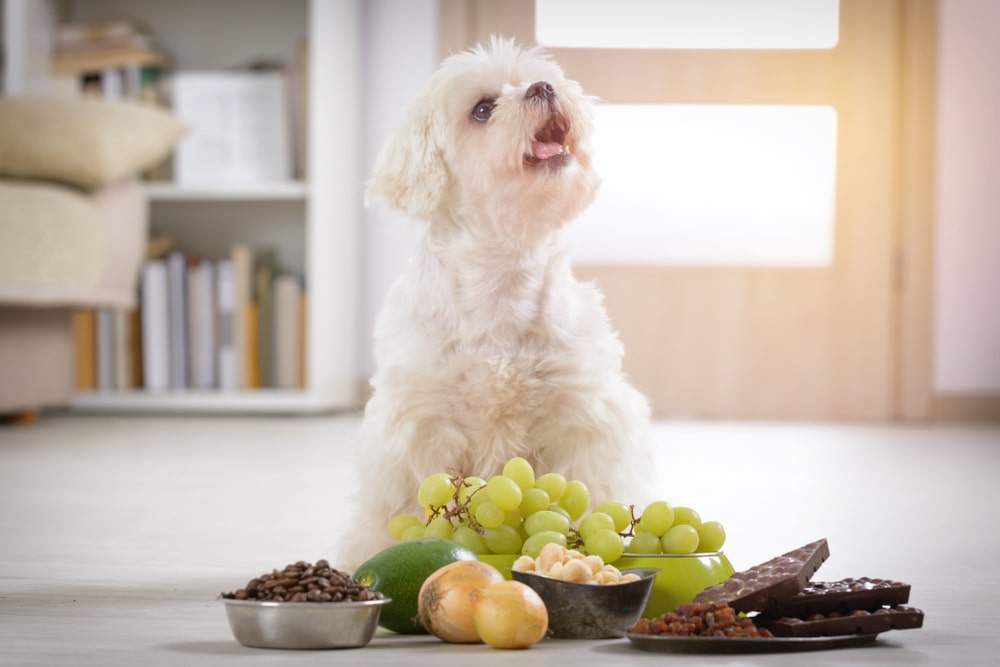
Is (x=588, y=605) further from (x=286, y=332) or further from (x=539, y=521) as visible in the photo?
(x=286, y=332)

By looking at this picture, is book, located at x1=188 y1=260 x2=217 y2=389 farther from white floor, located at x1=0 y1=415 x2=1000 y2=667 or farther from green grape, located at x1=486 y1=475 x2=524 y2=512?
green grape, located at x1=486 y1=475 x2=524 y2=512

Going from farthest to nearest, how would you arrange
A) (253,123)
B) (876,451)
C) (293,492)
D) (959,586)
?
(253,123), (876,451), (293,492), (959,586)

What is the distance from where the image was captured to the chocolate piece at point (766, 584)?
1184 mm

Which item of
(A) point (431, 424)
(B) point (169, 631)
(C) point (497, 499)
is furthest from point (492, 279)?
(B) point (169, 631)

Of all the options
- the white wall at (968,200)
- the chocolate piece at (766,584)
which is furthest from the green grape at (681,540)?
the white wall at (968,200)

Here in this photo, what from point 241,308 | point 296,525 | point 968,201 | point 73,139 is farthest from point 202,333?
point 968,201

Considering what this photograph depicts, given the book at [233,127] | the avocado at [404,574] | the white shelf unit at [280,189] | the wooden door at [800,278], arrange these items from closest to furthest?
the avocado at [404,574], the white shelf unit at [280,189], the book at [233,127], the wooden door at [800,278]

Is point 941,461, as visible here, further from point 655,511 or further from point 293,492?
point 655,511

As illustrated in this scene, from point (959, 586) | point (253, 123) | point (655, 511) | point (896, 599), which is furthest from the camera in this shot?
point (253, 123)

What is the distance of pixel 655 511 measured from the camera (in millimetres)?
1369

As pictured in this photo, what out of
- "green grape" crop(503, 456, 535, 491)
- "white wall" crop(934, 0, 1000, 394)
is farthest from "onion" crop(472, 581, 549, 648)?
"white wall" crop(934, 0, 1000, 394)

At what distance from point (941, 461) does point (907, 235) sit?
1743 millimetres

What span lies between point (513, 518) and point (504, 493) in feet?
0.20

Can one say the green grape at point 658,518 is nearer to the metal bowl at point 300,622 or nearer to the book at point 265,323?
the metal bowl at point 300,622
